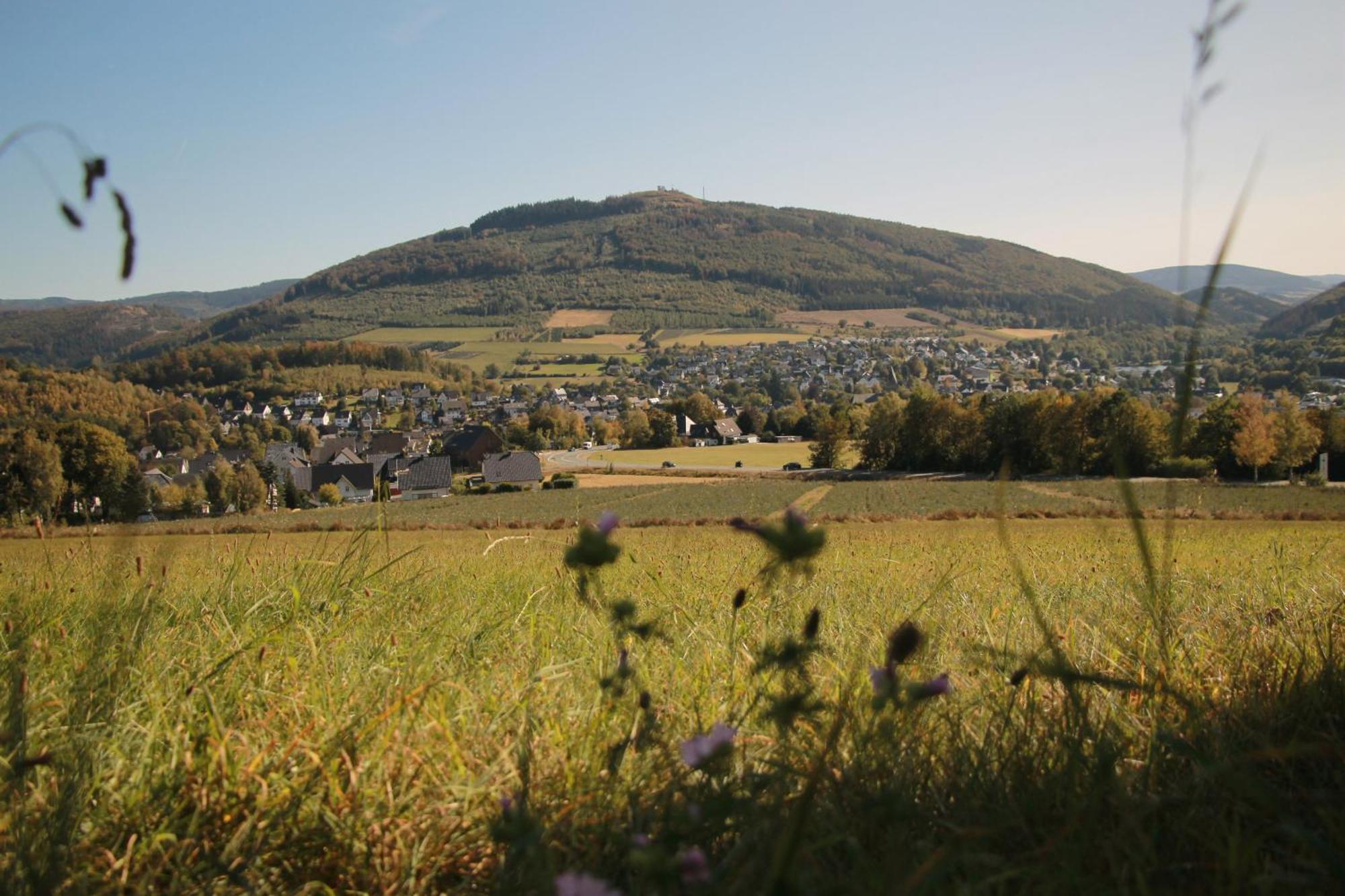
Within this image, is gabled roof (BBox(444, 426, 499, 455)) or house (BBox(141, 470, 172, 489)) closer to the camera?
house (BBox(141, 470, 172, 489))

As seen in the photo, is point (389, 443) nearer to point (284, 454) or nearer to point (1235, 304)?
point (284, 454)

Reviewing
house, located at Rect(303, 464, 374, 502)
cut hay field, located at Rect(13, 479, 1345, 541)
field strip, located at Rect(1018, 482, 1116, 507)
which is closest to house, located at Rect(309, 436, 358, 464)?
house, located at Rect(303, 464, 374, 502)

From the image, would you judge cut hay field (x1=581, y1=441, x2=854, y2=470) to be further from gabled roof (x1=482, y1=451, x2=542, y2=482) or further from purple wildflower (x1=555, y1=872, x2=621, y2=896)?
purple wildflower (x1=555, y1=872, x2=621, y2=896)

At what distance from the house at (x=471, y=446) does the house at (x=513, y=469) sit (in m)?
2.98

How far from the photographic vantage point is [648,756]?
66.9 inches

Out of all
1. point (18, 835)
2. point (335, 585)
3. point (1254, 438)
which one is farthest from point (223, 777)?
point (1254, 438)

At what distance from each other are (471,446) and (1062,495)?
177ft

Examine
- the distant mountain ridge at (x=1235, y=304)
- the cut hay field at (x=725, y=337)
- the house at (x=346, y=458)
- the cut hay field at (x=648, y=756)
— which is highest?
the cut hay field at (x=725, y=337)

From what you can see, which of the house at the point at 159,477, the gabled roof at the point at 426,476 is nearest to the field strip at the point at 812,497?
the gabled roof at the point at 426,476

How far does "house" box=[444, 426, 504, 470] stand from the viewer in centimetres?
7931

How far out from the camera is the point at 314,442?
93.2 m

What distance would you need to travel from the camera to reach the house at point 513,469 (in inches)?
2793

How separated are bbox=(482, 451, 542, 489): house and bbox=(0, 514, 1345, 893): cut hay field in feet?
225

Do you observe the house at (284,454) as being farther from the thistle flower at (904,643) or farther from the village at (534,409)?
the thistle flower at (904,643)
